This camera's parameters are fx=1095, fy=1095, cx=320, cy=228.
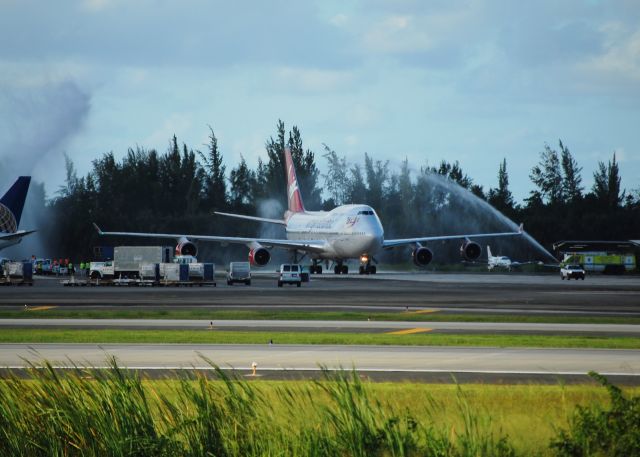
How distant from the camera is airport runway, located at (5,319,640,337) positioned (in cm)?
3734

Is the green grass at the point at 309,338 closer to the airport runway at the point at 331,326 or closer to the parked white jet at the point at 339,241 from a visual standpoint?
the airport runway at the point at 331,326

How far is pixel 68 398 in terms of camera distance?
1435 cm

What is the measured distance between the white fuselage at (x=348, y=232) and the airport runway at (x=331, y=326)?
52146 millimetres

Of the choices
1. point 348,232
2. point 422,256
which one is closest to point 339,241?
point 348,232

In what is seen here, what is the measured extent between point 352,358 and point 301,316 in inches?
664

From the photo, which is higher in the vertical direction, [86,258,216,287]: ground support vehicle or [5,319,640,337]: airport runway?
[86,258,216,287]: ground support vehicle

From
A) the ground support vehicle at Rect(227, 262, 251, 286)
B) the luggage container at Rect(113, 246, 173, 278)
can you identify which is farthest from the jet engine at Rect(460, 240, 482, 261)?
the luggage container at Rect(113, 246, 173, 278)

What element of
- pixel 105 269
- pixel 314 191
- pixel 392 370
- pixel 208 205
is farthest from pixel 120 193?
pixel 392 370

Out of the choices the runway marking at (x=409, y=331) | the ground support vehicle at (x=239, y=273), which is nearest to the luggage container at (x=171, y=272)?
the ground support vehicle at (x=239, y=273)

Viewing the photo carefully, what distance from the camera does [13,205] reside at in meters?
97.6

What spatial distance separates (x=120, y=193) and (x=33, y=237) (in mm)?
23719

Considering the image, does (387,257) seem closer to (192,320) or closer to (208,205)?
(208,205)

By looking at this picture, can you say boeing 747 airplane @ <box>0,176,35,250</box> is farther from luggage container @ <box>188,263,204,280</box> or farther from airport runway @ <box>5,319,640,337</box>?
airport runway @ <box>5,319,640,337</box>

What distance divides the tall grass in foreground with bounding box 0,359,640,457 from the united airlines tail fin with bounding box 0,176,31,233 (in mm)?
84739
